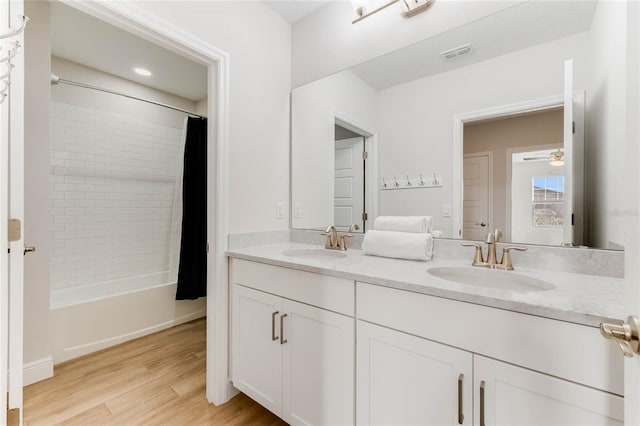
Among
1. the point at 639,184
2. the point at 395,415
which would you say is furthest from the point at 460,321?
the point at 639,184

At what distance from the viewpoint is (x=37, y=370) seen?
1788 millimetres

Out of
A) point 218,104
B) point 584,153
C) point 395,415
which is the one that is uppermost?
point 218,104

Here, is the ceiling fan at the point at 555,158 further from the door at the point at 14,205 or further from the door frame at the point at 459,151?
the door at the point at 14,205

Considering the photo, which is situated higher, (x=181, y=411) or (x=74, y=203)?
(x=74, y=203)

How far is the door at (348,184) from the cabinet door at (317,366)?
727 mm

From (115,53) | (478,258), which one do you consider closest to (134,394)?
(478,258)

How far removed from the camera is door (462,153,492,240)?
1348 millimetres

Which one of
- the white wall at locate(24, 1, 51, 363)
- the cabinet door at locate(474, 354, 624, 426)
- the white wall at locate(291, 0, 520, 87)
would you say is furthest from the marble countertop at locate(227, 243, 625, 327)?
the white wall at locate(24, 1, 51, 363)

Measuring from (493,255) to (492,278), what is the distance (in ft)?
0.34

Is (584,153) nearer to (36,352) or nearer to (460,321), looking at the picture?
(460,321)

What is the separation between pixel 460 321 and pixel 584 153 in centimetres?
92

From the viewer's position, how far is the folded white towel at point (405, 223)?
144 cm

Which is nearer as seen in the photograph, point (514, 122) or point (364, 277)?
point (364, 277)

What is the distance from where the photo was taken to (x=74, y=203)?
2584mm
